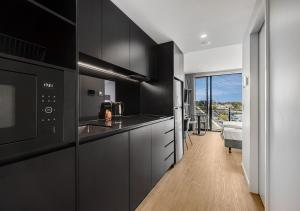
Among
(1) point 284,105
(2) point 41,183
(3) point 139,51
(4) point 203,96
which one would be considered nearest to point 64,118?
(2) point 41,183

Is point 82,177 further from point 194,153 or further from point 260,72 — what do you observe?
point 194,153

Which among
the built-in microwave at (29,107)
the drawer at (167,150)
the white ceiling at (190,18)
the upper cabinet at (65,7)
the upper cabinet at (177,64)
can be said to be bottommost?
the drawer at (167,150)

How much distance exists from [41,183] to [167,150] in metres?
2.02

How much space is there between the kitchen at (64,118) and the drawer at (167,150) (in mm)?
390

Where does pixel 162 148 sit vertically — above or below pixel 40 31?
below

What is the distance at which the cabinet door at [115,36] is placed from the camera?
158 centimetres

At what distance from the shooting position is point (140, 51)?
7.55 feet

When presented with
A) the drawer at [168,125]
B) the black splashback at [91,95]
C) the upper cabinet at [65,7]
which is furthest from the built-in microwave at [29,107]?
the drawer at [168,125]

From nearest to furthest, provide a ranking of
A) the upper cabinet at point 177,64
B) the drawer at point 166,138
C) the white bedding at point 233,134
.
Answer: the drawer at point 166,138 < the upper cabinet at point 177,64 < the white bedding at point 233,134

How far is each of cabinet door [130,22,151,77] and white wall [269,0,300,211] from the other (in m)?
1.53

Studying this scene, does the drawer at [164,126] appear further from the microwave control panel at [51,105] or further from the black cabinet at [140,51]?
the microwave control panel at [51,105]

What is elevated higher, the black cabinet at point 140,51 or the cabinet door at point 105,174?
the black cabinet at point 140,51

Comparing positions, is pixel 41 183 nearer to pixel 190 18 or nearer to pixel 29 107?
pixel 29 107

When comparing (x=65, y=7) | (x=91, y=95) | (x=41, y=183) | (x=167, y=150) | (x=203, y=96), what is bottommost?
(x=167, y=150)
